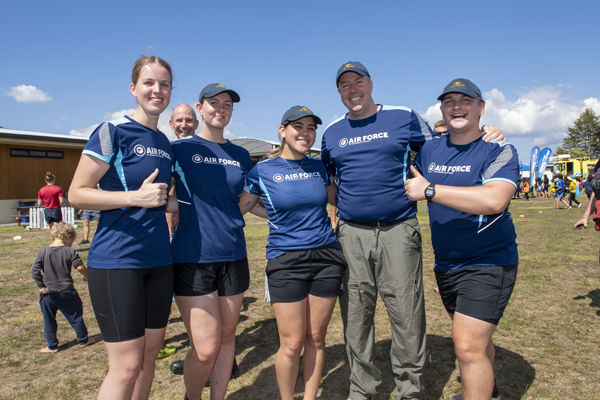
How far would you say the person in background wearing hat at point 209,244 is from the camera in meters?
2.72

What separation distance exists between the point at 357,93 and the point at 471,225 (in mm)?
1344

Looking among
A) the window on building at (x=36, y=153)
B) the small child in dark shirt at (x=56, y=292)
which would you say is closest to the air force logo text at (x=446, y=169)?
the small child in dark shirt at (x=56, y=292)

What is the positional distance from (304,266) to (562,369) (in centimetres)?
287

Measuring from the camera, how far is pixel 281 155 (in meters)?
3.12

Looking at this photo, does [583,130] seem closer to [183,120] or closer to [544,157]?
[544,157]

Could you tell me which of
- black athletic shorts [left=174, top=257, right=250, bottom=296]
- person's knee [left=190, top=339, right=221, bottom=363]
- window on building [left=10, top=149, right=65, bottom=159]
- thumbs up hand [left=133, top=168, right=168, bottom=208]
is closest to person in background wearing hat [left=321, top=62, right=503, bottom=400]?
black athletic shorts [left=174, top=257, right=250, bottom=296]

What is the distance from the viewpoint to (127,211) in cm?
228

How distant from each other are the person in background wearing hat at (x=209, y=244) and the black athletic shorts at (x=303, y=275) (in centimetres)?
29

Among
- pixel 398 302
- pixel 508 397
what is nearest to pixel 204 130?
pixel 398 302

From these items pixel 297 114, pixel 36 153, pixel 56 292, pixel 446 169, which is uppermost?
pixel 36 153

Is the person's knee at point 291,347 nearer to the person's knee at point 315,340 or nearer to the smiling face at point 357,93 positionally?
the person's knee at point 315,340

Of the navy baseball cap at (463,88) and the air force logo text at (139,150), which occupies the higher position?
the navy baseball cap at (463,88)

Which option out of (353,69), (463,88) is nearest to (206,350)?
(353,69)

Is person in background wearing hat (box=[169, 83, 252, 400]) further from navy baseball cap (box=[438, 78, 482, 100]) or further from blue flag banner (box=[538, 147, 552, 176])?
blue flag banner (box=[538, 147, 552, 176])
